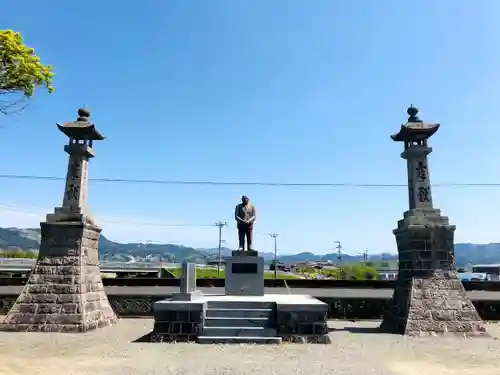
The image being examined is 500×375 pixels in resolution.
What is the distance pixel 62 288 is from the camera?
12086 mm

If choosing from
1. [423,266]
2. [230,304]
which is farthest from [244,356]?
[423,266]

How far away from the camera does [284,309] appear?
10203 millimetres

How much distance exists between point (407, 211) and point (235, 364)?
7.81 m

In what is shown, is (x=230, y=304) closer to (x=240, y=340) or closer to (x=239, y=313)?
(x=239, y=313)

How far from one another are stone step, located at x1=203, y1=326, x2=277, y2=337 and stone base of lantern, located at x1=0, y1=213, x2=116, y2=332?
410 cm

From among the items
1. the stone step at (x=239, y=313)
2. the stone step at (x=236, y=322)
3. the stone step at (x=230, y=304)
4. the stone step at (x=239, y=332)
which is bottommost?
the stone step at (x=239, y=332)

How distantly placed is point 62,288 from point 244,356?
6744 mm

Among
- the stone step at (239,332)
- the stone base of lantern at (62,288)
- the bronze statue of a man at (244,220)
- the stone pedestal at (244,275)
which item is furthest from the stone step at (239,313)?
the stone base of lantern at (62,288)

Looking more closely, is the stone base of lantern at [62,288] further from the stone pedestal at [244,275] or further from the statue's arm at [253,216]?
the statue's arm at [253,216]

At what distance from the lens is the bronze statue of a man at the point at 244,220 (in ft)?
45.1

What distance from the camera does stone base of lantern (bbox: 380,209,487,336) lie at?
37.0 feet

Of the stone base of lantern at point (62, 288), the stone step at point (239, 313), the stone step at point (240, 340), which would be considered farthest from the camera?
the stone base of lantern at point (62, 288)

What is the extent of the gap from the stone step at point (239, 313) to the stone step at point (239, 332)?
1.58ft

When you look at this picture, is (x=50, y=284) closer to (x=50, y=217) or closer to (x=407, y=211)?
(x=50, y=217)
